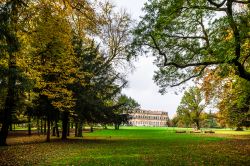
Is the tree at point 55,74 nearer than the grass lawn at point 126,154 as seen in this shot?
No

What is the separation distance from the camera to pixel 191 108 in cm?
8925

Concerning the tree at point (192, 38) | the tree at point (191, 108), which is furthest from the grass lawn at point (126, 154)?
the tree at point (191, 108)

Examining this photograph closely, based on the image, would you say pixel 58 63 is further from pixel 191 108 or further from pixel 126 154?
pixel 191 108

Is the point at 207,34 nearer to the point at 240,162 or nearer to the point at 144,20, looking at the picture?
the point at 144,20

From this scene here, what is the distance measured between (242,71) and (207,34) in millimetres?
3152

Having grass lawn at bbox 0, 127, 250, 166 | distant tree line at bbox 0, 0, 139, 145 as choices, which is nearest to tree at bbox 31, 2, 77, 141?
distant tree line at bbox 0, 0, 139, 145

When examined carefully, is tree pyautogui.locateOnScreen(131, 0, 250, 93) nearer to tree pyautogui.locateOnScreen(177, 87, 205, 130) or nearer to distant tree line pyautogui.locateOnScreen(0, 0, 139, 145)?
distant tree line pyautogui.locateOnScreen(0, 0, 139, 145)

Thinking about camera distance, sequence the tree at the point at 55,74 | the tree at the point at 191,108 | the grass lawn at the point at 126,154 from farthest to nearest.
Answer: the tree at the point at 191,108, the tree at the point at 55,74, the grass lawn at the point at 126,154

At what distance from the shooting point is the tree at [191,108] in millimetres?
86688

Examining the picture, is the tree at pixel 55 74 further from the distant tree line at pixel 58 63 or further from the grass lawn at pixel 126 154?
the grass lawn at pixel 126 154

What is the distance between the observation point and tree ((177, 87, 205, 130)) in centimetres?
8669

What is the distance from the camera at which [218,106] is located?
41781 millimetres

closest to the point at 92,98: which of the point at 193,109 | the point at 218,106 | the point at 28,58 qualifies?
the point at 28,58

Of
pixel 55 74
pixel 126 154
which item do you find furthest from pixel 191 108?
pixel 126 154
